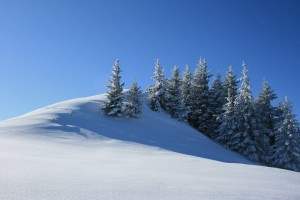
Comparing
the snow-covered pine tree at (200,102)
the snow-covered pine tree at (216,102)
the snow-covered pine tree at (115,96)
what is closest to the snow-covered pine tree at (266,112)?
the snow-covered pine tree at (216,102)

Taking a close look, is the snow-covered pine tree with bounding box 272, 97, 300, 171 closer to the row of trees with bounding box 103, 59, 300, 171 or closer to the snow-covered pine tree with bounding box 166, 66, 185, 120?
the row of trees with bounding box 103, 59, 300, 171

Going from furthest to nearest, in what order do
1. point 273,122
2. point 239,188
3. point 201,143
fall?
1. point 273,122
2. point 201,143
3. point 239,188

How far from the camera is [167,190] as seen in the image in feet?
19.9

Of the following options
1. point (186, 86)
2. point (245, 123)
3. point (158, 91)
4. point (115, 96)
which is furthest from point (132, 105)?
point (245, 123)

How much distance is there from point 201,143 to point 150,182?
23289 mm

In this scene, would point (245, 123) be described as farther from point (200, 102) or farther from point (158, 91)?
point (158, 91)

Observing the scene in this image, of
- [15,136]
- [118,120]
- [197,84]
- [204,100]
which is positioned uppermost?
[197,84]

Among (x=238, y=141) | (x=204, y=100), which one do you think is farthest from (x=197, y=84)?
(x=238, y=141)

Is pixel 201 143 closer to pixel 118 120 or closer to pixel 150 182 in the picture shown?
pixel 118 120

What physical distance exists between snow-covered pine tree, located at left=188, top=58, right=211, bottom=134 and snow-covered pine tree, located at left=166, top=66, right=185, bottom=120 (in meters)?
2.25

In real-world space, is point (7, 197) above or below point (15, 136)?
below

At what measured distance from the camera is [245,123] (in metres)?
32.6

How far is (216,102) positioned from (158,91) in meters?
9.51

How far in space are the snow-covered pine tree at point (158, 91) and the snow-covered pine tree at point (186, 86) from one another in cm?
332
